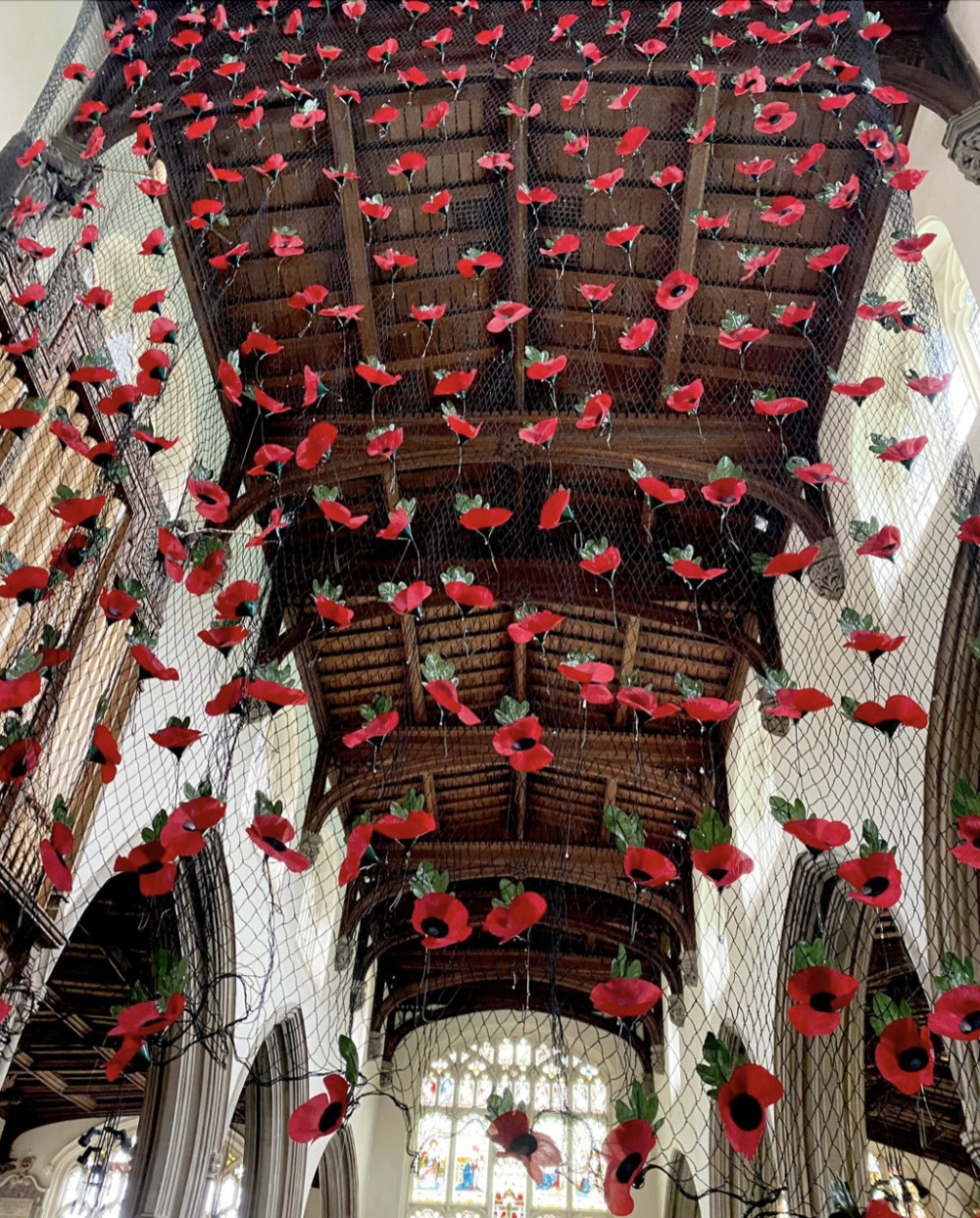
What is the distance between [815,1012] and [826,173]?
4925mm

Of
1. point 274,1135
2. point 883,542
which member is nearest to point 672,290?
point 883,542

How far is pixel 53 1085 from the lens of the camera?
11.0 metres

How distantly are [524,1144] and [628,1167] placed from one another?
0.22 m

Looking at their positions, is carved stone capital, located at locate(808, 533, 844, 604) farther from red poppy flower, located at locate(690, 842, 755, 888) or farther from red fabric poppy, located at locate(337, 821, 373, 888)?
red fabric poppy, located at locate(337, 821, 373, 888)

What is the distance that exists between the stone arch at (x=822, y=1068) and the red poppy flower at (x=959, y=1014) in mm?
3748

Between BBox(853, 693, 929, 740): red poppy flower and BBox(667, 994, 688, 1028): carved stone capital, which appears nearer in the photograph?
BBox(853, 693, 929, 740): red poppy flower

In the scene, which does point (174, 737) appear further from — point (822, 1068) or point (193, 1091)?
point (822, 1068)

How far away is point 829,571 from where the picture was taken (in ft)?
18.4

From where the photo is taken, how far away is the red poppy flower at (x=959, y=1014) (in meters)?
2.04

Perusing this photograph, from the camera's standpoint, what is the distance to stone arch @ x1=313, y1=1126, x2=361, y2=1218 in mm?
11122

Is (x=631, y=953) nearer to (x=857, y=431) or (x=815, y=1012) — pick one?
(x=857, y=431)

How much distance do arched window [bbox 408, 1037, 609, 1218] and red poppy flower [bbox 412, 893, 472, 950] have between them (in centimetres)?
1013

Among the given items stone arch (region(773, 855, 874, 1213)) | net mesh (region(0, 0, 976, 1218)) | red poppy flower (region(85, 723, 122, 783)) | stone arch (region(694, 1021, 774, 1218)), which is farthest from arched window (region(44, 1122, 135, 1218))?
red poppy flower (region(85, 723, 122, 783))

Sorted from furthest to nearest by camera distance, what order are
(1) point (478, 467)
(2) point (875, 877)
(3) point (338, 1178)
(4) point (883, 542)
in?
1. (3) point (338, 1178)
2. (1) point (478, 467)
3. (4) point (883, 542)
4. (2) point (875, 877)
